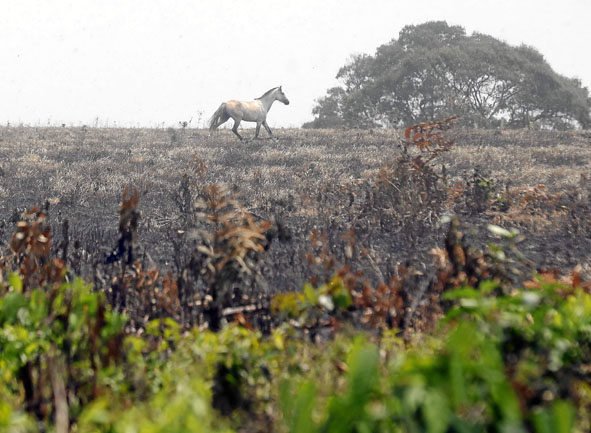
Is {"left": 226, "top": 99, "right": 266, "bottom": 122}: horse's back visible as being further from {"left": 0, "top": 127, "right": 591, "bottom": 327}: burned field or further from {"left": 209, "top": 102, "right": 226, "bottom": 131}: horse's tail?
{"left": 0, "top": 127, "right": 591, "bottom": 327}: burned field

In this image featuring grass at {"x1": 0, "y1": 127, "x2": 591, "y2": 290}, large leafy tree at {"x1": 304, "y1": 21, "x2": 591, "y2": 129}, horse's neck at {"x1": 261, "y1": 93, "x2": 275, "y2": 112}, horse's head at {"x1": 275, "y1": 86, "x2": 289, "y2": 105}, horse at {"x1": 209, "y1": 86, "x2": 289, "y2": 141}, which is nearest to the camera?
grass at {"x1": 0, "y1": 127, "x2": 591, "y2": 290}

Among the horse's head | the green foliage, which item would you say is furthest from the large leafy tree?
the green foliage

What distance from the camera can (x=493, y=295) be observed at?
3.86 metres

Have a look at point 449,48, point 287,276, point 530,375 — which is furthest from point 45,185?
point 449,48

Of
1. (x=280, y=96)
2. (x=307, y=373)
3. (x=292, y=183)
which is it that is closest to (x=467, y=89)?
(x=280, y=96)

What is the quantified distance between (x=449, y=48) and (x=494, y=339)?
32.0 m

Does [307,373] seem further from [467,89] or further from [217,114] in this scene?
[467,89]

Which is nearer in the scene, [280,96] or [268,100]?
[268,100]

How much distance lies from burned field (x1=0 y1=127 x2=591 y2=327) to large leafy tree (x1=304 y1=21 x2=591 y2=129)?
1224cm

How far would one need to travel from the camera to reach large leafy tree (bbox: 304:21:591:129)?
31062 mm

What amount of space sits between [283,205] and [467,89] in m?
26.1

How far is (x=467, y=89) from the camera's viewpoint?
105 feet

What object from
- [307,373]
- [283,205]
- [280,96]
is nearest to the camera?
[307,373]

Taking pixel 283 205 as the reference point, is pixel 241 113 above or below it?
above
